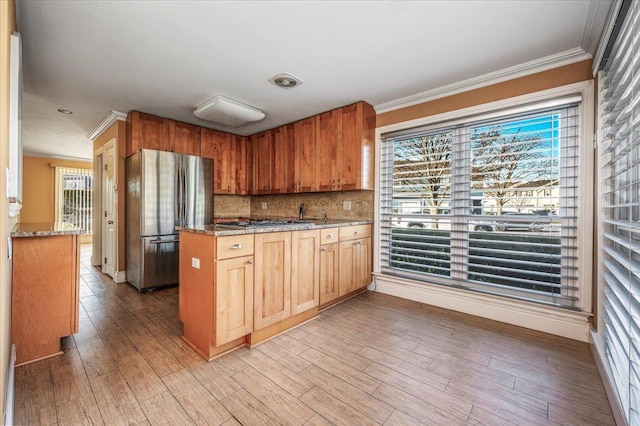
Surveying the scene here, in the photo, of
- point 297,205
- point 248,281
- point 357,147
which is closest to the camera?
point 248,281

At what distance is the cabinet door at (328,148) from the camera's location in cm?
360

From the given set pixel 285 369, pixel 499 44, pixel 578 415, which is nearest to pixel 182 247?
pixel 285 369

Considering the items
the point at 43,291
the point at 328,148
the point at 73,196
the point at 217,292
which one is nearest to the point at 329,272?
the point at 217,292

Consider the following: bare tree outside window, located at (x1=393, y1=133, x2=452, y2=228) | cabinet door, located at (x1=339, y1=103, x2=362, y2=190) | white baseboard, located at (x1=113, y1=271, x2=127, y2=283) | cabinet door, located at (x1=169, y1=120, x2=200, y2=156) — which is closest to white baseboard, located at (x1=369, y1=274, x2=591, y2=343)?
bare tree outside window, located at (x1=393, y1=133, x2=452, y2=228)

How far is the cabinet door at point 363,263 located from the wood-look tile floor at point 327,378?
0.76 m

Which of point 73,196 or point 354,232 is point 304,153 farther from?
point 73,196

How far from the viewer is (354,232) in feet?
10.6

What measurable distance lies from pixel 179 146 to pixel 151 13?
8.11ft

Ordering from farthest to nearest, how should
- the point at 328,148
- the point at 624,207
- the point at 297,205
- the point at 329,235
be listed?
the point at 297,205 → the point at 328,148 → the point at 329,235 → the point at 624,207

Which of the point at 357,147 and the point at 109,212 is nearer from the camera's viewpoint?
the point at 357,147

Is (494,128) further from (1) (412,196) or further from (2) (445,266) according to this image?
(2) (445,266)

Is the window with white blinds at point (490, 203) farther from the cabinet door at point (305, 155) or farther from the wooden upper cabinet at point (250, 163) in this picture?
the wooden upper cabinet at point (250, 163)

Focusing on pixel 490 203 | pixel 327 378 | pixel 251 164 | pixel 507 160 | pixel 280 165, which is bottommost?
pixel 327 378

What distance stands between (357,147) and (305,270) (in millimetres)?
1641
